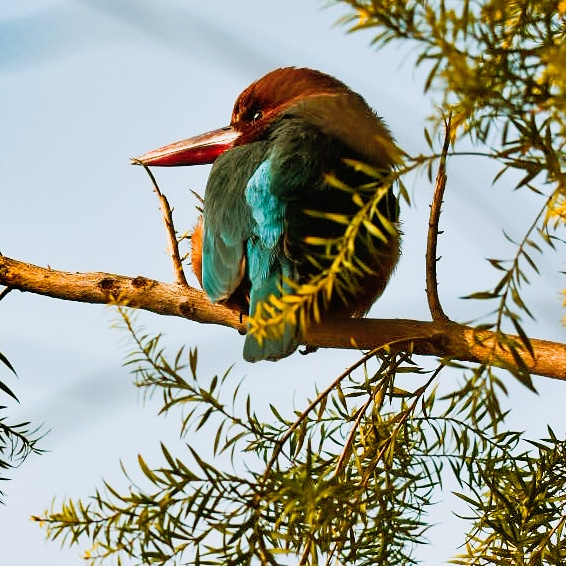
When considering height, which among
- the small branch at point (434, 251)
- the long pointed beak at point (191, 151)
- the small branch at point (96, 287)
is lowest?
the small branch at point (434, 251)

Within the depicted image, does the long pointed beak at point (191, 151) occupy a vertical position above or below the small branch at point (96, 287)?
above

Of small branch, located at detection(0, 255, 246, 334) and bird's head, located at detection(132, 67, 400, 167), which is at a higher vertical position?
bird's head, located at detection(132, 67, 400, 167)

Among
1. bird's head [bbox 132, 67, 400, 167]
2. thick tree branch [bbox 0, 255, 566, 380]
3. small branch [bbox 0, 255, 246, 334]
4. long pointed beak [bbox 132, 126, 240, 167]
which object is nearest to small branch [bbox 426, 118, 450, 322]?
thick tree branch [bbox 0, 255, 566, 380]

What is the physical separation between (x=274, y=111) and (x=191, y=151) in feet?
1.26

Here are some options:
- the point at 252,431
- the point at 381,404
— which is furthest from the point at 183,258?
the point at 252,431

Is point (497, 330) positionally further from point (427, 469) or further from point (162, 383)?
point (427, 469)

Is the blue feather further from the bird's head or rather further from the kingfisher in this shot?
the bird's head

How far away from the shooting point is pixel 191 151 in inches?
128

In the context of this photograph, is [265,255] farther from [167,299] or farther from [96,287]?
[96,287]

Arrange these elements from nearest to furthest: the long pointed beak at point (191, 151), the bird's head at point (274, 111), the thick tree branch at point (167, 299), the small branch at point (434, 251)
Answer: the small branch at point (434, 251)
the thick tree branch at point (167, 299)
the bird's head at point (274, 111)
the long pointed beak at point (191, 151)

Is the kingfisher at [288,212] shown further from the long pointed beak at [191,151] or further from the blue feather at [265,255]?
the long pointed beak at [191,151]

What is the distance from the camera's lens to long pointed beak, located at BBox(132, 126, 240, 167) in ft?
10.4

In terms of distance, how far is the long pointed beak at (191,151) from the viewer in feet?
10.4

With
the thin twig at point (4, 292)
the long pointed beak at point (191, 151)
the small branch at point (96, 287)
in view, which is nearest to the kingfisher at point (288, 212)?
the small branch at point (96, 287)
